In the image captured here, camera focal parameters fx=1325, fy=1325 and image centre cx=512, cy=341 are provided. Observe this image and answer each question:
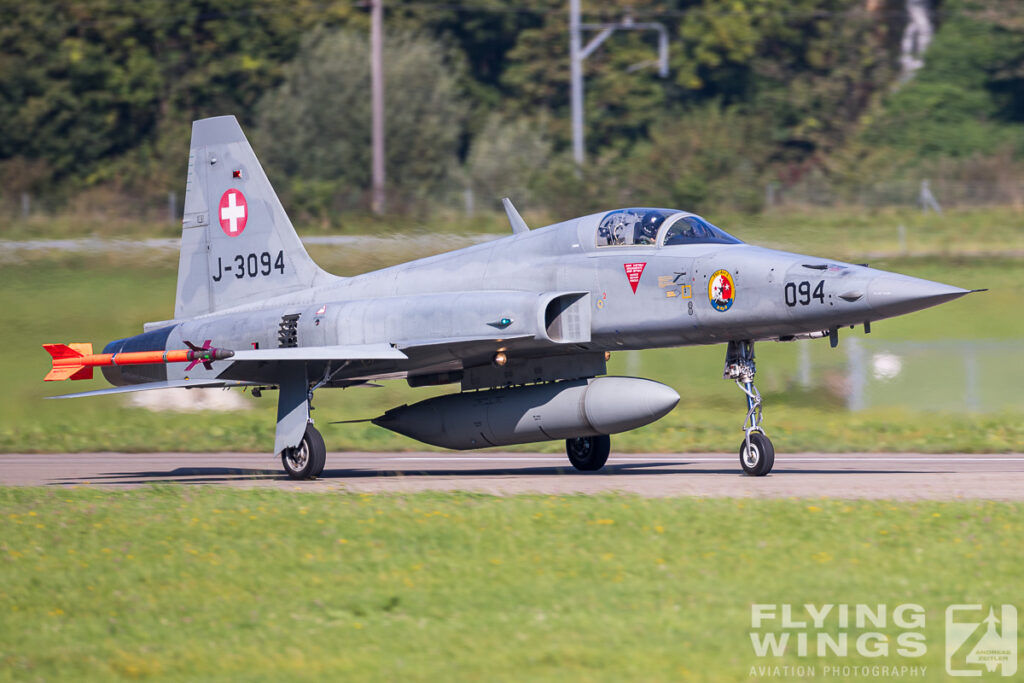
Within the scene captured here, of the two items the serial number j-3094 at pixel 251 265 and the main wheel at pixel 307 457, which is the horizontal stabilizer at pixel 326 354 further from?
the serial number j-3094 at pixel 251 265

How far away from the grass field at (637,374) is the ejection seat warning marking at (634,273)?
583cm

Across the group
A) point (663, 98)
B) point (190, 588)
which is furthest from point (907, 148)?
point (190, 588)

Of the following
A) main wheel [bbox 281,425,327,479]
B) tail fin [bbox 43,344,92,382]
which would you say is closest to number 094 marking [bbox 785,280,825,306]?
main wheel [bbox 281,425,327,479]

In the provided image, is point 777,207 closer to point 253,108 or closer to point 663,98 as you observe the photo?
point 663,98

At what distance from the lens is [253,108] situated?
2147 inches

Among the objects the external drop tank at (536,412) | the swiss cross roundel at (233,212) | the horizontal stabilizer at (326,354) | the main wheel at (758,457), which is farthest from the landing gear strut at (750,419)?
the swiss cross roundel at (233,212)

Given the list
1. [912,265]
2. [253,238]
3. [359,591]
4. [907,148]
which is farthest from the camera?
[907,148]

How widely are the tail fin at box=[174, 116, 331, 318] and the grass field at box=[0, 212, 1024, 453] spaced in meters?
3.99

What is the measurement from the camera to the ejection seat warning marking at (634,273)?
15.0 m

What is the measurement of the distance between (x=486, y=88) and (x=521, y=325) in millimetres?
42465

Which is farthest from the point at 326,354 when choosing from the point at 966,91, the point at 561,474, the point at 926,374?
the point at 966,91

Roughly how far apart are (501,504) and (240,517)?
7.69ft

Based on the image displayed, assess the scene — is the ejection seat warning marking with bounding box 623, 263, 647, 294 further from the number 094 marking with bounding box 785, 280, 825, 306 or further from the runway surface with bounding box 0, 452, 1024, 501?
the runway surface with bounding box 0, 452, 1024, 501

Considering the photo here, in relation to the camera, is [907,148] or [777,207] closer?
[777,207]
